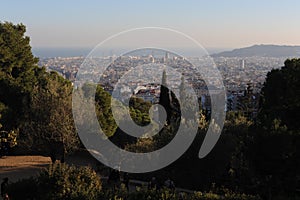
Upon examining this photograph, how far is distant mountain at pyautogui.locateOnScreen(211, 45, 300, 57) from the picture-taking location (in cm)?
7206

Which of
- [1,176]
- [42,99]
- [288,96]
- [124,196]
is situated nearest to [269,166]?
[124,196]

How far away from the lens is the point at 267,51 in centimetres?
7706

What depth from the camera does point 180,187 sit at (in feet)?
40.6

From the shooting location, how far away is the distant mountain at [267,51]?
236 feet

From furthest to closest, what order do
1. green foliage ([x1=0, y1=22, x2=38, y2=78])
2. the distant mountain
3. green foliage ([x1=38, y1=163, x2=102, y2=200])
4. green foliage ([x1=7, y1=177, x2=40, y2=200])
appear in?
the distant mountain, green foliage ([x1=0, y1=22, x2=38, y2=78]), green foliage ([x1=7, y1=177, x2=40, y2=200]), green foliage ([x1=38, y1=163, x2=102, y2=200])

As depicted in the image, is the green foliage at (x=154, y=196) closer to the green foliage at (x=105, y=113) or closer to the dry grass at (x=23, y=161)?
the dry grass at (x=23, y=161)

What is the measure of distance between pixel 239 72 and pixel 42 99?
1712 inches

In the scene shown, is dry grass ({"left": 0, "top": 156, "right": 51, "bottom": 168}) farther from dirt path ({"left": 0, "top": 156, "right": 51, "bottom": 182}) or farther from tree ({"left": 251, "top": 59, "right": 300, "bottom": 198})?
tree ({"left": 251, "top": 59, "right": 300, "bottom": 198})

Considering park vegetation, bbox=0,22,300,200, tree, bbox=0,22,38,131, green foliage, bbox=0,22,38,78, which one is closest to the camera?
park vegetation, bbox=0,22,300,200

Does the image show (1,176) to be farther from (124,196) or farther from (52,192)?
(124,196)

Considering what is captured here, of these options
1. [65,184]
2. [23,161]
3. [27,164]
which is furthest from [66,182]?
[23,161]

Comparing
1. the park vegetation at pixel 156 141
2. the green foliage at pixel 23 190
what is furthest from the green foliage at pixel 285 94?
the green foliage at pixel 23 190

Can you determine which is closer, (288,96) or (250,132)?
(250,132)

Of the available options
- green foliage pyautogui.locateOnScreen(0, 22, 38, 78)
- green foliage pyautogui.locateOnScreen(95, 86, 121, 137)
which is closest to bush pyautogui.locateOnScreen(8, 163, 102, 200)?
green foliage pyautogui.locateOnScreen(95, 86, 121, 137)
